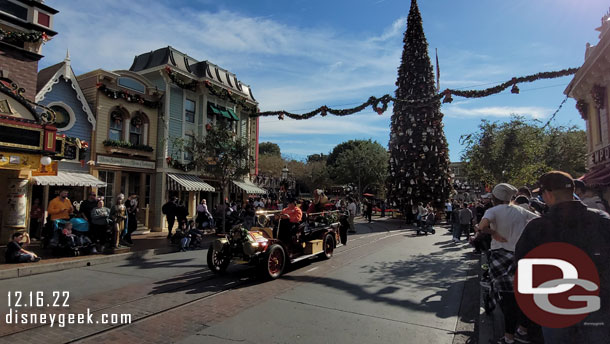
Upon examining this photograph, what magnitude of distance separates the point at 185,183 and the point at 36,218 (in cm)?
667

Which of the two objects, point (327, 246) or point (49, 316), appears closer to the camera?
point (49, 316)

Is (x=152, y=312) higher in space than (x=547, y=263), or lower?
lower

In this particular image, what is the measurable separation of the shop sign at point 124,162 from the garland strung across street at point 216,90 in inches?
186

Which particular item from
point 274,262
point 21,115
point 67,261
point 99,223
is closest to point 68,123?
point 21,115

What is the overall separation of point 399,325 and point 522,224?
2058 millimetres

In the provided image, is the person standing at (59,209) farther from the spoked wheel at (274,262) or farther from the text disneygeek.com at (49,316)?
the spoked wheel at (274,262)

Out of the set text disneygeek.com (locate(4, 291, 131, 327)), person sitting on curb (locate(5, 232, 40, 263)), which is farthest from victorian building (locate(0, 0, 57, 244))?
text disneygeek.com (locate(4, 291, 131, 327))

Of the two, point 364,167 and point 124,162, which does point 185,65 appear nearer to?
point 124,162

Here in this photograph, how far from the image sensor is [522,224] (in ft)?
13.0

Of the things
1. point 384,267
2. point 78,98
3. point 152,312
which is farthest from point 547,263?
point 78,98

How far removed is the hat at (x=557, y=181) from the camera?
2.58 m

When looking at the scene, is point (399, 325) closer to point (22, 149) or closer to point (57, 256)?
point (57, 256)

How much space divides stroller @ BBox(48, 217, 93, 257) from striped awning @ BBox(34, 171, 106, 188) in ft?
11.5

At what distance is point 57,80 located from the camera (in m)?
13.8
